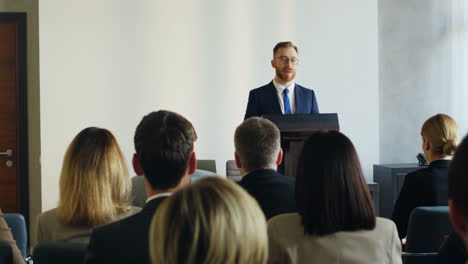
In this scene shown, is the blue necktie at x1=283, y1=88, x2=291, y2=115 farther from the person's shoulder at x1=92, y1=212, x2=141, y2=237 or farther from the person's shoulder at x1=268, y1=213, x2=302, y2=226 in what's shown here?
the person's shoulder at x1=92, y1=212, x2=141, y2=237

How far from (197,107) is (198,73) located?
1.05ft

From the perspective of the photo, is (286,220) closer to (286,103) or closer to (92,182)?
(92,182)

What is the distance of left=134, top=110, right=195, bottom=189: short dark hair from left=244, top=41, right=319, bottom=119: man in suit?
2.20m

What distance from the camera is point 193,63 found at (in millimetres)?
5414

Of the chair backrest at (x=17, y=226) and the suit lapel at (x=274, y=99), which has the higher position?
the suit lapel at (x=274, y=99)

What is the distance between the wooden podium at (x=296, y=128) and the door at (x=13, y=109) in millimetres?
3380

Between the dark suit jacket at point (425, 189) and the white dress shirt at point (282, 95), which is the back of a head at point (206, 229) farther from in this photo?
the white dress shirt at point (282, 95)

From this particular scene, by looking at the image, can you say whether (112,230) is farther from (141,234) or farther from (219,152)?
(219,152)

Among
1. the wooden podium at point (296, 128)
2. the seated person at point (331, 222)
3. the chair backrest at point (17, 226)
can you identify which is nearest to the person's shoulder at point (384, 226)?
the seated person at point (331, 222)

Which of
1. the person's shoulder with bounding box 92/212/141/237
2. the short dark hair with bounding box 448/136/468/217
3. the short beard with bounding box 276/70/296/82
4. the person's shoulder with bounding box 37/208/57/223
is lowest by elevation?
the person's shoulder with bounding box 37/208/57/223

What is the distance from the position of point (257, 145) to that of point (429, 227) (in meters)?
0.76

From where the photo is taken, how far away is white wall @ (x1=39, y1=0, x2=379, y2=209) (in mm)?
5270

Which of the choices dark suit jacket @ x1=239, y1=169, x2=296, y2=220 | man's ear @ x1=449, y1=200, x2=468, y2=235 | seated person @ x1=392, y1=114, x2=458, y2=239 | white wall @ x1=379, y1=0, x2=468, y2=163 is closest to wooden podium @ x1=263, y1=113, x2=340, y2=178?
seated person @ x1=392, y1=114, x2=458, y2=239

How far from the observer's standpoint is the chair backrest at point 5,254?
174 centimetres
